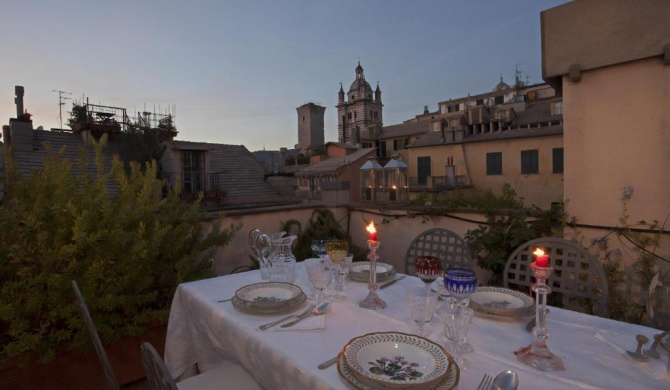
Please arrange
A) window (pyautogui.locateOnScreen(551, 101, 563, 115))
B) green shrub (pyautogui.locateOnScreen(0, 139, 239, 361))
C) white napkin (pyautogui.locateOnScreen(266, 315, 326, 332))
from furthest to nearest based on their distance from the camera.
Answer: window (pyautogui.locateOnScreen(551, 101, 563, 115)) < green shrub (pyautogui.locateOnScreen(0, 139, 239, 361)) < white napkin (pyautogui.locateOnScreen(266, 315, 326, 332))

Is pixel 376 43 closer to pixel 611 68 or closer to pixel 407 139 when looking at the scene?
pixel 407 139

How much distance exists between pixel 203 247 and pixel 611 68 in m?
3.24

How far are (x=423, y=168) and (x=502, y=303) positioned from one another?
1684cm

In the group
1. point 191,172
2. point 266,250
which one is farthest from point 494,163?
point 266,250

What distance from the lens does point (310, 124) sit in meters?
29.8

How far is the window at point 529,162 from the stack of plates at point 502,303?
1457 cm

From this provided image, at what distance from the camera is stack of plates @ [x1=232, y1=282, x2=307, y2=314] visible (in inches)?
52.9

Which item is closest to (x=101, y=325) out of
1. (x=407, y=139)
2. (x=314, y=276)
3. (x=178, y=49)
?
(x=314, y=276)

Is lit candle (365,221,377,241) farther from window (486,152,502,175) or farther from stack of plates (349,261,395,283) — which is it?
window (486,152,502,175)

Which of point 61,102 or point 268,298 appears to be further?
point 61,102

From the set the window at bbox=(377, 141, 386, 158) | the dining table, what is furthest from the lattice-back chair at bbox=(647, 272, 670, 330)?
the window at bbox=(377, 141, 386, 158)

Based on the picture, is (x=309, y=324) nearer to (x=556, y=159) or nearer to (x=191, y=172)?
(x=191, y=172)

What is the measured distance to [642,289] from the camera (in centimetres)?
227

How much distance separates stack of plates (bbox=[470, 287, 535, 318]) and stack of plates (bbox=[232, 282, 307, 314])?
74cm
